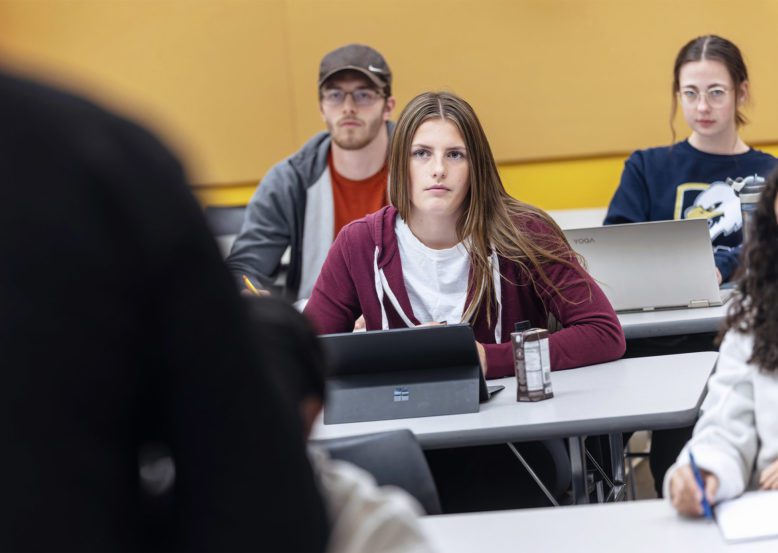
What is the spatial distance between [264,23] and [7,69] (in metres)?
4.97

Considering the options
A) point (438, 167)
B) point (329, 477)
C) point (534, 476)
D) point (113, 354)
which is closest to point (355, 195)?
point (438, 167)

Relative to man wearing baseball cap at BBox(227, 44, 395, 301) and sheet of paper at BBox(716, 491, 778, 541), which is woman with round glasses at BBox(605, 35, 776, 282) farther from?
sheet of paper at BBox(716, 491, 778, 541)

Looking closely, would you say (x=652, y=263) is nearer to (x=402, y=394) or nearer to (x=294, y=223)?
(x=402, y=394)

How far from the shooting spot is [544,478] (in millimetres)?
2551

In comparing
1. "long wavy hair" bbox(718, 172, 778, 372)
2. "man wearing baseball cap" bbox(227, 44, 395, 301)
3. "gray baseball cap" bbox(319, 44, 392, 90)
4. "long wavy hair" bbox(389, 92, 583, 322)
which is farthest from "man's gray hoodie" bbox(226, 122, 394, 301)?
"long wavy hair" bbox(718, 172, 778, 372)

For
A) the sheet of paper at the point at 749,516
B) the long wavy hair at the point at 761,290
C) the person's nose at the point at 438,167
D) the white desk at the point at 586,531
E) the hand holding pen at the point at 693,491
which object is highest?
the person's nose at the point at 438,167

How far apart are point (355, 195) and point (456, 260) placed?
147cm

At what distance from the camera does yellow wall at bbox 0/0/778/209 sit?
5.17 metres

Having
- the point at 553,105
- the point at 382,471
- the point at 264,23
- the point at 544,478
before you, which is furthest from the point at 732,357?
the point at 264,23

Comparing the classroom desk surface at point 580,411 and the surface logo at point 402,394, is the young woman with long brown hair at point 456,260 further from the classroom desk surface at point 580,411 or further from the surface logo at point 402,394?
the surface logo at point 402,394

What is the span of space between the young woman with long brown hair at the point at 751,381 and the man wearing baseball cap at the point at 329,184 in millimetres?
2527

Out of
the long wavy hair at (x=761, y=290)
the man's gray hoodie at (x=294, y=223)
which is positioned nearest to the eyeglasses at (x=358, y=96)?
the man's gray hoodie at (x=294, y=223)

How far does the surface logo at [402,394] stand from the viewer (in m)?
2.37

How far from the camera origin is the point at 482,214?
111 inches
